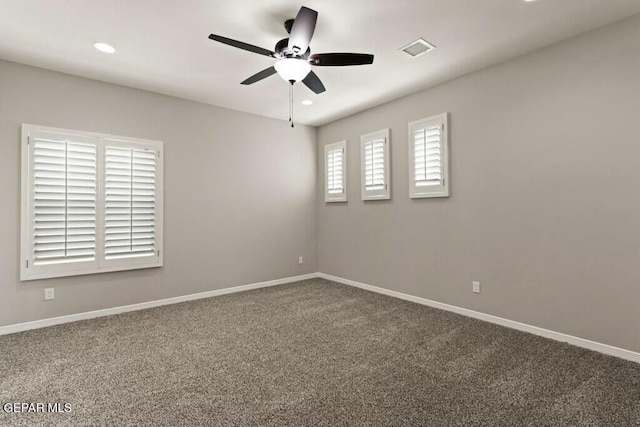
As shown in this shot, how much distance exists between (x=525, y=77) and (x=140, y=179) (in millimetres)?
4460

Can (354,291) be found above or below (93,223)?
below

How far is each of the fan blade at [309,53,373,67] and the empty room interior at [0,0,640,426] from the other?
0.02m

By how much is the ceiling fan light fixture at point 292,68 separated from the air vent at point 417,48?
3.67 ft

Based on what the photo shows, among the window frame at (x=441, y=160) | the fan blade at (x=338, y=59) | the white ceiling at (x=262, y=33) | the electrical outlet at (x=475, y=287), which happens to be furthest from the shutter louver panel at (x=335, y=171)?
the fan blade at (x=338, y=59)

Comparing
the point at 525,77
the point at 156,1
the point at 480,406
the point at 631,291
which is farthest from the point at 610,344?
the point at 156,1

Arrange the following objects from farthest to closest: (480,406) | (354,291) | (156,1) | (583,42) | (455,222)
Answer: (354,291)
(455,222)
(583,42)
(156,1)
(480,406)

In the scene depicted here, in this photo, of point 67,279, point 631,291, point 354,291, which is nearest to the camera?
point 631,291

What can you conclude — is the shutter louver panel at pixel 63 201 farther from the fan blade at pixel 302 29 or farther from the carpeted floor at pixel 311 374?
the fan blade at pixel 302 29

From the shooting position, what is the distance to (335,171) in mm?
5559

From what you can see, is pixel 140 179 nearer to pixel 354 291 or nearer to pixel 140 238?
pixel 140 238

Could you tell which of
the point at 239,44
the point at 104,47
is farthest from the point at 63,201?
the point at 239,44

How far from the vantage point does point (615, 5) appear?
248 centimetres

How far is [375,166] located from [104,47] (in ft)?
11.3

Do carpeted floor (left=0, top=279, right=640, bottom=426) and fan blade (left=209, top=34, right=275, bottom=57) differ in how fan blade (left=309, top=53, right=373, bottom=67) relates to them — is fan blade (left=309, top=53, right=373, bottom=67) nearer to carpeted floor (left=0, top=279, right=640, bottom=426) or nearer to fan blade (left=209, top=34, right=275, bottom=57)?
fan blade (left=209, top=34, right=275, bottom=57)
